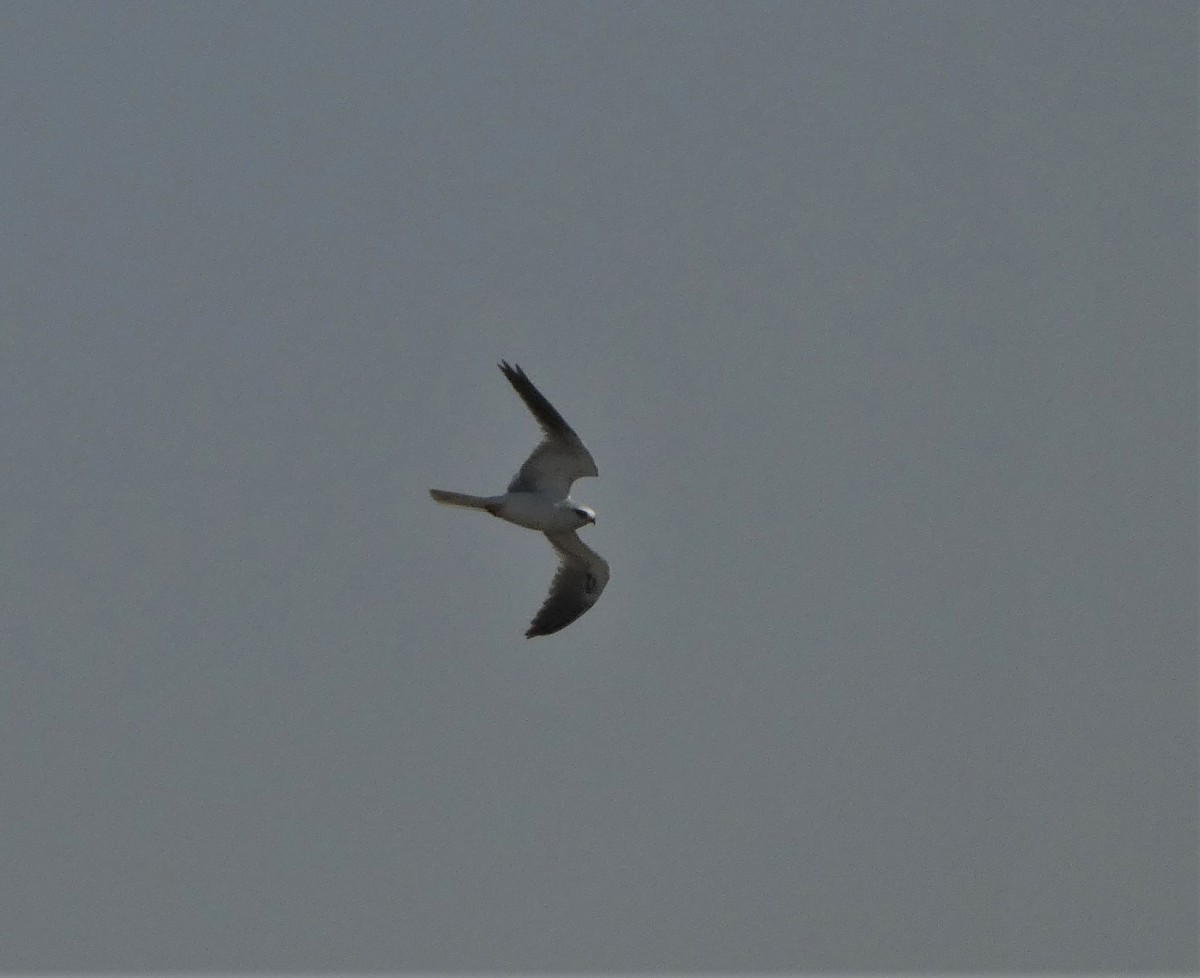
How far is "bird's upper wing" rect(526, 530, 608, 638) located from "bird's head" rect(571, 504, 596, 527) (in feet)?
4.14

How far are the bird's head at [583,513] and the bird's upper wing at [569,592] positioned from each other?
1261mm

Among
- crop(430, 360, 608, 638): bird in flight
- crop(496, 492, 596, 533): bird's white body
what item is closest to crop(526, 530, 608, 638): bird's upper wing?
crop(430, 360, 608, 638): bird in flight

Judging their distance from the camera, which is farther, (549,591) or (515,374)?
(549,591)

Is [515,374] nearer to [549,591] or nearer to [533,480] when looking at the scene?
[533,480]

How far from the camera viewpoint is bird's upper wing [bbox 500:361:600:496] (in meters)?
28.6

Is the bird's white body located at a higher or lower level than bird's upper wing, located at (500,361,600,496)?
lower

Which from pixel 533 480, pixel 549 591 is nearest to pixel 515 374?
pixel 533 480

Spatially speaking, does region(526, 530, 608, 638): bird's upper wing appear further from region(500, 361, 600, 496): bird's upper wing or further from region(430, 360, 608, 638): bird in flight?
region(500, 361, 600, 496): bird's upper wing

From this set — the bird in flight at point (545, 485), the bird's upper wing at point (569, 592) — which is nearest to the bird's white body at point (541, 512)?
the bird in flight at point (545, 485)

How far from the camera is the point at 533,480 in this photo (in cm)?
2905

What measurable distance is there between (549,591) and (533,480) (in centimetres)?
202

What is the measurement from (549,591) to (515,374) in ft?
10.8

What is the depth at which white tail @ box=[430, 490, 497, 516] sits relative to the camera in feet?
93.0

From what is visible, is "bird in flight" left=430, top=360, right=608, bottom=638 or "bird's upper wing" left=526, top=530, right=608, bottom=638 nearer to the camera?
"bird in flight" left=430, top=360, right=608, bottom=638
